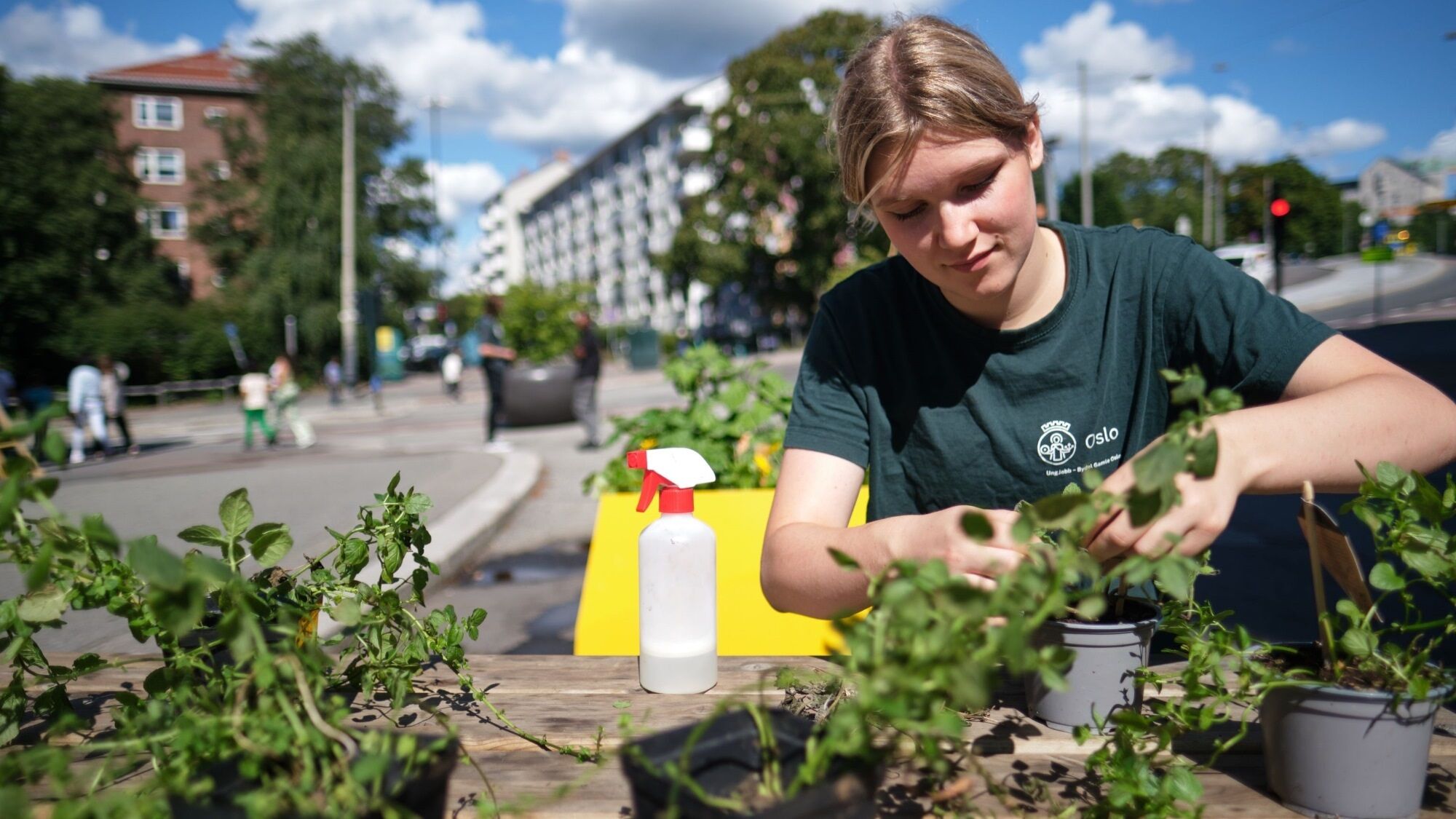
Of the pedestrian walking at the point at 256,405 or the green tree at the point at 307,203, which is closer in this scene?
the pedestrian walking at the point at 256,405

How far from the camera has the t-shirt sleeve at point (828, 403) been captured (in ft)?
4.94

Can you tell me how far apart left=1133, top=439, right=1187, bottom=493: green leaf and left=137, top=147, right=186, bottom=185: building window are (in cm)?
5403

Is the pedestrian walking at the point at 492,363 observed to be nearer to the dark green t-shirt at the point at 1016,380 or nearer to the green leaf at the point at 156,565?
the dark green t-shirt at the point at 1016,380

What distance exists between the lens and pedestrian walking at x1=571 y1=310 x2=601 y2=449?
10.5m

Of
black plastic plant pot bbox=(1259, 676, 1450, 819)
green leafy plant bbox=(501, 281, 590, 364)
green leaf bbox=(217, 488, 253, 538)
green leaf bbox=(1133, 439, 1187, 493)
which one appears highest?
green leafy plant bbox=(501, 281, 590, 364)

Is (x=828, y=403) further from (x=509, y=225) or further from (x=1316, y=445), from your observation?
(x=509, y=225)

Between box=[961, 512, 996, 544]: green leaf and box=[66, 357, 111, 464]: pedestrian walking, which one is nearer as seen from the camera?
box=[961, 512, 996, 544]: green leaf

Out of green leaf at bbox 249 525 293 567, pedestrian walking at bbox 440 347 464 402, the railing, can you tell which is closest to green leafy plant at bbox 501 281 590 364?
pedestrian walking at bbox 440 347 464 402

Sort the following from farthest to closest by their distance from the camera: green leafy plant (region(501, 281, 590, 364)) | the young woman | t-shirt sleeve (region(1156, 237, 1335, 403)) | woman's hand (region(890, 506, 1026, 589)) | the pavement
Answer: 1. green leafy plant (region(501, 281, 590, 364))
2. the pavement
3. t-shirt sleeve (region(1156, 237, 1335, 403))
4. the young woman
5. woman's hand (region(890, 506, 1026, 589))

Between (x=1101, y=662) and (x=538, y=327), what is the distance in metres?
17.5

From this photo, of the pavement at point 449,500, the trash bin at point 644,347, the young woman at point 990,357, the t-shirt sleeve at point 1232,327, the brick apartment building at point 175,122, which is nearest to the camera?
the young woman at point 990,357

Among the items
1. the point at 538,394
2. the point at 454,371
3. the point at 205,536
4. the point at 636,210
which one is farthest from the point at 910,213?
the point at 636,210

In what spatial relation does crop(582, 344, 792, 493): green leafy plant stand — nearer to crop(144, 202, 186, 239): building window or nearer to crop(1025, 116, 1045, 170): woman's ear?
crop(1025, 116, 1045, 170): woman's ear

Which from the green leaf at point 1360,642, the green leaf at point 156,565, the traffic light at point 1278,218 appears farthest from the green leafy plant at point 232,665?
the traffic light at point 1278,218
